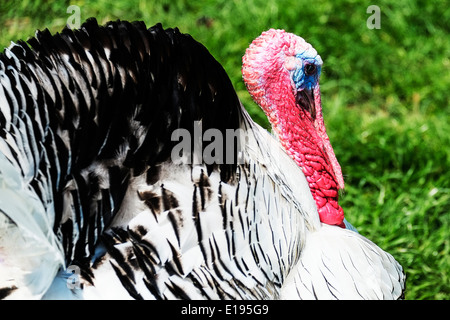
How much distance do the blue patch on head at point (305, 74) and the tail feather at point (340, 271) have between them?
0.57 m

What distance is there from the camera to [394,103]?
4941 mm

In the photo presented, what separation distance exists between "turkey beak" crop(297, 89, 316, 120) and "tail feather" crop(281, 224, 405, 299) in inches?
19.5

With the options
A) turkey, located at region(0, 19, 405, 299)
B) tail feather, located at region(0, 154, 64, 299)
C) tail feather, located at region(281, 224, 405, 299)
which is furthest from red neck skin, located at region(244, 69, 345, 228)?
tail feather, located at region(0, 154, 64, 299)

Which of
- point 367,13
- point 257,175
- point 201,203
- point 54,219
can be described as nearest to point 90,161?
point 54,219

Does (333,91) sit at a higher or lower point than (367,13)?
lower

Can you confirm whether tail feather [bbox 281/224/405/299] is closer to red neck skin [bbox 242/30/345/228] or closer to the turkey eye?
red neck skin [bbox 242/30/345/228]

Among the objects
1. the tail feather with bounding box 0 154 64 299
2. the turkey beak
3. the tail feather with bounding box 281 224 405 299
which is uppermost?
the turkey beak

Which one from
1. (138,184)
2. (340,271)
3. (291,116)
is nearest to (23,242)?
(138,184)

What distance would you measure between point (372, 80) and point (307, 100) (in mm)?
2472

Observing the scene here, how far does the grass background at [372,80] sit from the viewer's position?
3861 mm

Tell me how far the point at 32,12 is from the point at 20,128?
350 cm

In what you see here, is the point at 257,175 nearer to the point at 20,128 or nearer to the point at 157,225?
the point at 157,225

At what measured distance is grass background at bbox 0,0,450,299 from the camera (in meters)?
3.86

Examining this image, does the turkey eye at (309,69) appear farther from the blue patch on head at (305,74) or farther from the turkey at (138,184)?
the turkey at (138,184)
